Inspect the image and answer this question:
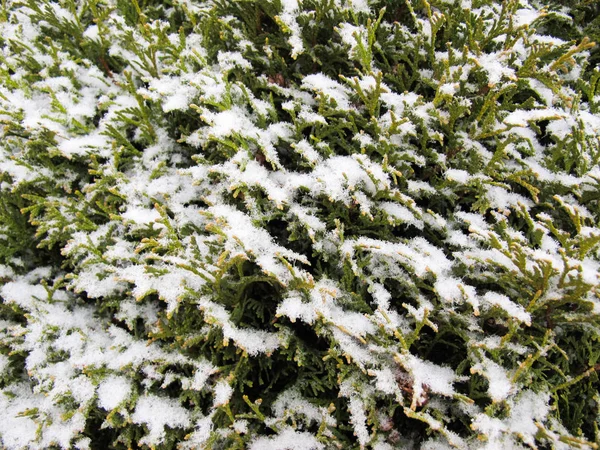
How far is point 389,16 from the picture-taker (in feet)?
9.70

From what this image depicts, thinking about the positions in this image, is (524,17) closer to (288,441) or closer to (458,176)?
(458,176)

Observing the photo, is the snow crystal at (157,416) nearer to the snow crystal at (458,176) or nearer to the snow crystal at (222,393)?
the snow crystal at (222,393)

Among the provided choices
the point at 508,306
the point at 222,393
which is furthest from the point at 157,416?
the point at 508,306

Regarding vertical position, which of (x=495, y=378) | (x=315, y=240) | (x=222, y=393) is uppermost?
(x=315, y=240)

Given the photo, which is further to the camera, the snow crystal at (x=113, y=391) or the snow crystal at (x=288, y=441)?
the snow crystal at (x=113, y=391)

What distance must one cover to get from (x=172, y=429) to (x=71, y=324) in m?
1.03

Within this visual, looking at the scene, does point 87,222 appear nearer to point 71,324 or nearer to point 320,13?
point 71,324

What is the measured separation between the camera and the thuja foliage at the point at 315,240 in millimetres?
2068

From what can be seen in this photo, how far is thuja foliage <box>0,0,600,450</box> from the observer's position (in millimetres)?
2068

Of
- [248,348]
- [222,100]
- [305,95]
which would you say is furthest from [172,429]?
[305,95]

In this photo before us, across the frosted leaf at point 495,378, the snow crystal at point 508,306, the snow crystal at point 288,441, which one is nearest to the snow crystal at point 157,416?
the snow crystal at point 288,441

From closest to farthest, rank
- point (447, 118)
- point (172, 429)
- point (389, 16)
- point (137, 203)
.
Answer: point (172, 429) → point (447, 118) → point (137, 203) → point (389, 16)

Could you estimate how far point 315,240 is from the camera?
2305mm

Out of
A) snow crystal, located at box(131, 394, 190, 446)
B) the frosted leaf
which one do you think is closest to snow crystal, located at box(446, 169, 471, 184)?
the frosted leaf
